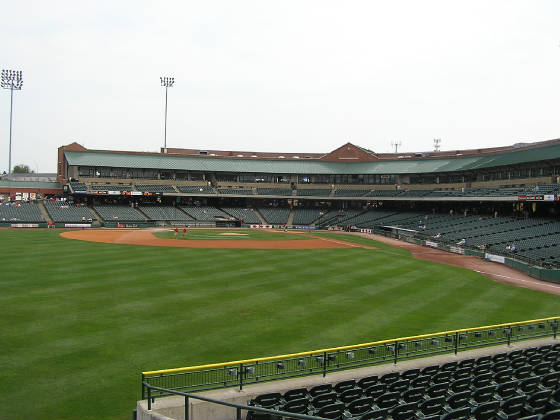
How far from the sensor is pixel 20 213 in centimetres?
7350

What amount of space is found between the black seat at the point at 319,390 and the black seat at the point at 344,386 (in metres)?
0.36

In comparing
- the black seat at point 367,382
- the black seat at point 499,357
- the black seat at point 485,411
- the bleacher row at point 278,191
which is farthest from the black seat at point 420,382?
the bleacher row at point 278,191

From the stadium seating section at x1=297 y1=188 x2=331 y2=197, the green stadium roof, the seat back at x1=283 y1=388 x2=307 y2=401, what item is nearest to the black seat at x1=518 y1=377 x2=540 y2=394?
the seat back at x1=283 y1=388 x2=307 y2=401

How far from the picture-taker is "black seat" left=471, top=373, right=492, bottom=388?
1173 centimetres

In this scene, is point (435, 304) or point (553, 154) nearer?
point (435, 304)

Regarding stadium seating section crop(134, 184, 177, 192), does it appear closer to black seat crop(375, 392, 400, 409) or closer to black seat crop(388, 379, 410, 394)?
black seat crop(388, 379, 410, 394)

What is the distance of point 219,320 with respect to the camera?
67.9ft

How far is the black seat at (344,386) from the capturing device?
1153cm

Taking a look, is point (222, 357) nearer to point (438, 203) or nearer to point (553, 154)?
point (553, 154)

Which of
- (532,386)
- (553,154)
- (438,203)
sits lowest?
(532,386)

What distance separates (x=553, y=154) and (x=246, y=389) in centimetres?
5922

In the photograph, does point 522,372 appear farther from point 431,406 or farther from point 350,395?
point 350,395

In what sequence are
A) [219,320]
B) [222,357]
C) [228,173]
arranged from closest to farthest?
[222,357], [219,320], [228,173]

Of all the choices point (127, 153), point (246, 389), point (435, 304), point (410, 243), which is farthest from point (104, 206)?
point (246, 389)
